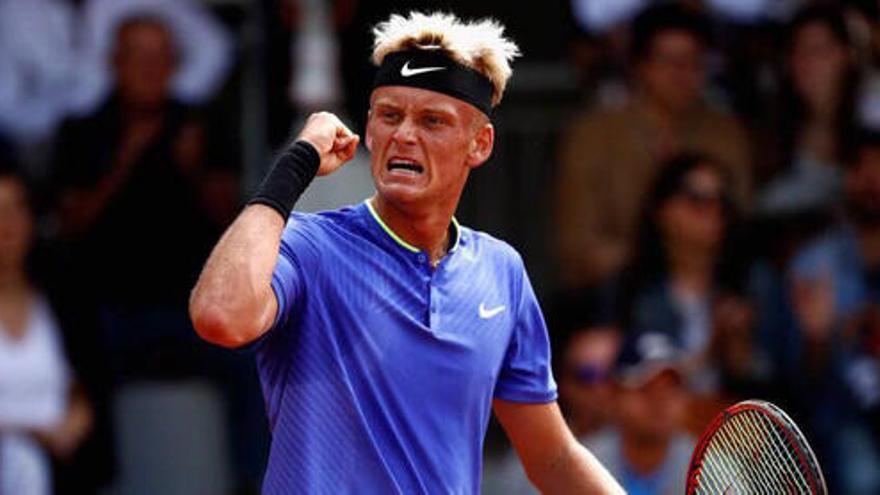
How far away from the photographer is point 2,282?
9.00 metres

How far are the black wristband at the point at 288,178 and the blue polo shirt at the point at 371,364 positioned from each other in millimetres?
175

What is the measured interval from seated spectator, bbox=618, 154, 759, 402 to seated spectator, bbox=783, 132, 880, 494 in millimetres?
309

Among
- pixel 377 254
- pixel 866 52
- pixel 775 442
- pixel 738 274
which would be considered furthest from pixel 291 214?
pixel 866 52

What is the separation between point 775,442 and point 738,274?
4.50m

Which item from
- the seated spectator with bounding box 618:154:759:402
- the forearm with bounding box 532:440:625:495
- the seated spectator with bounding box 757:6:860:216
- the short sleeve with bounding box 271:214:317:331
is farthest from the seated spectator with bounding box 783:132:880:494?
the short sleeve with bounding box 271:214:317:331

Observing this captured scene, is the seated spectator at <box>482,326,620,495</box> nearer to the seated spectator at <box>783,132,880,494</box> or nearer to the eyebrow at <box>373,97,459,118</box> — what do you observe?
the seated spectator at <box>783,132,880,494</box>

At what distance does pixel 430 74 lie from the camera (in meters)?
5.20

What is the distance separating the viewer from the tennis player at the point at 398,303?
5.00 metres

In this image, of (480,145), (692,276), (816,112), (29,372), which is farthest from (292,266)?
(816,112)

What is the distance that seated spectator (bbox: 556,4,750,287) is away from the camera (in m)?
9.77

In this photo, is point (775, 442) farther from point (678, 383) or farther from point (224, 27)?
point (224, 27)

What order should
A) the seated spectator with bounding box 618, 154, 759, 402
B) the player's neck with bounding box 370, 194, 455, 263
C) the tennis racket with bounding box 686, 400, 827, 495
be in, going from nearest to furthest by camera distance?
the tennis racket with bounding box 686, 400, 827, 495 < the player's neck with bounding box 370, 194, 455, 263 < the seated spectator with bounding box 618, 154, 759, 402

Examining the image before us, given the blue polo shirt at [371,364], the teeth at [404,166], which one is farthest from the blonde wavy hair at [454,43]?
the blue polo shirt at [371,364]

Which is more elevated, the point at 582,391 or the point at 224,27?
the point at 224,27
